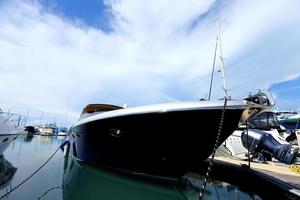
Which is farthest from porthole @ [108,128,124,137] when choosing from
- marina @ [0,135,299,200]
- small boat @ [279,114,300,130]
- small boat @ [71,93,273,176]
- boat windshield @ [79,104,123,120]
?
small boat @ [279,114,300,130]

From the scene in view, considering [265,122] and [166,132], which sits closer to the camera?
[166,132]

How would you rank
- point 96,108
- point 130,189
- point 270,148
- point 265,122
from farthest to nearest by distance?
point 265,122, point 96,108, point 270,148, point 130,189

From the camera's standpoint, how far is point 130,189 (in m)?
7.09

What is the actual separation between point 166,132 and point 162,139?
0.89 ft

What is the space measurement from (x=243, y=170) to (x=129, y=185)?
3378 mm

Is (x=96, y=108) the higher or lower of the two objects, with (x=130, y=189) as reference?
higher

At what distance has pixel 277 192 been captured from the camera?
5746mm

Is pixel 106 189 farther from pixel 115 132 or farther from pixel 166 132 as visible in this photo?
pixel 166 132

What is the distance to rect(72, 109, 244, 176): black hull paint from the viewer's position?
625 cm

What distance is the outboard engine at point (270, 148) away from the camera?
349 inches

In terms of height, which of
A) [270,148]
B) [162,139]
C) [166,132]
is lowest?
[270,148]

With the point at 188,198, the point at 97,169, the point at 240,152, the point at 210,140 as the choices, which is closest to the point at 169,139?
the point at 210,140

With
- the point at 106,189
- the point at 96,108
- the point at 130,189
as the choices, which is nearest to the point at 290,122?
the point at 96,108

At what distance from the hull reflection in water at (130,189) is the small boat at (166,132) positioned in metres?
0.38
